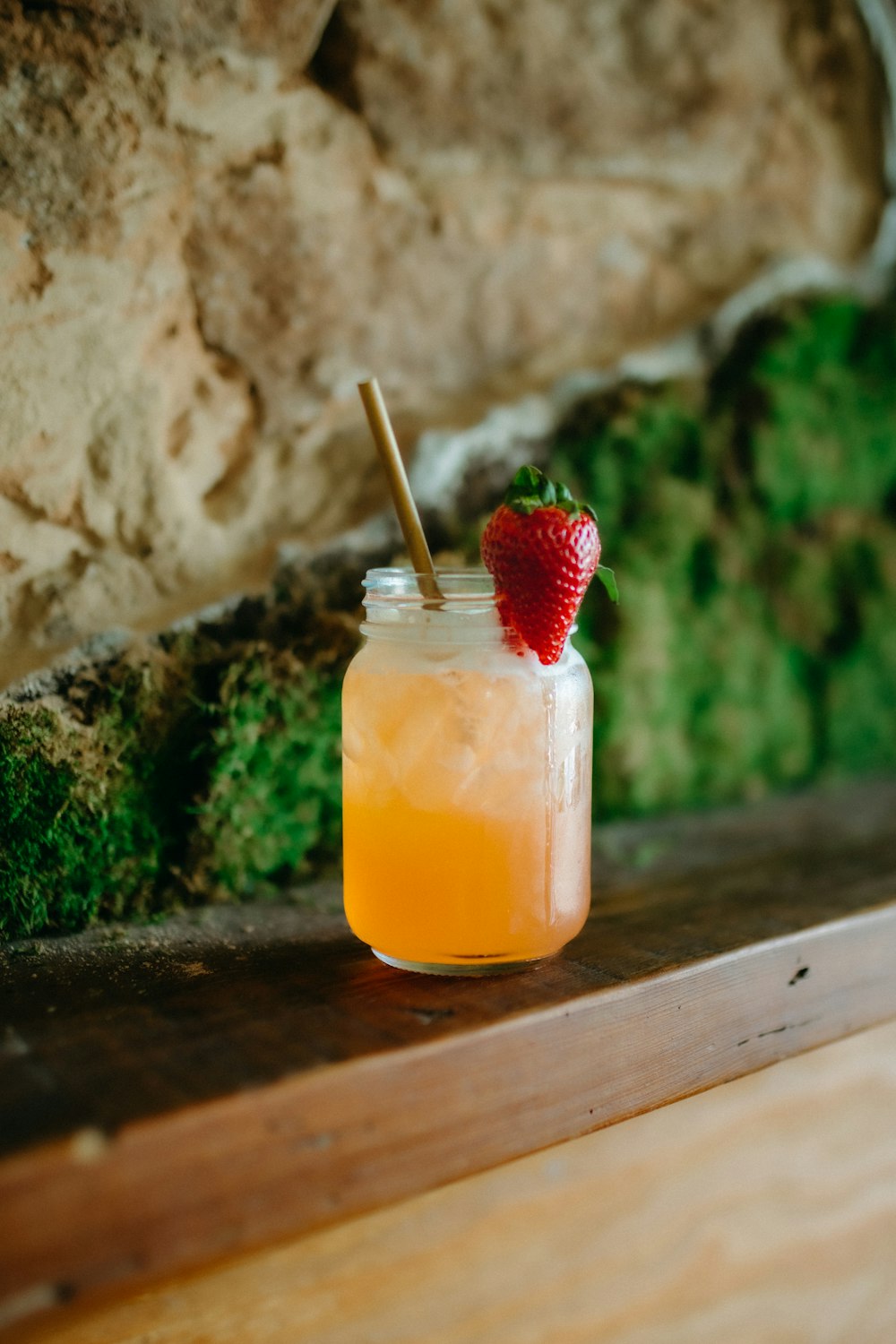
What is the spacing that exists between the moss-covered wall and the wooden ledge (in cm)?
9

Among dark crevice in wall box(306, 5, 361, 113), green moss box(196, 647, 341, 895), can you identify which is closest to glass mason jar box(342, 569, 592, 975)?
green moss box(196, 647, 341, 895)

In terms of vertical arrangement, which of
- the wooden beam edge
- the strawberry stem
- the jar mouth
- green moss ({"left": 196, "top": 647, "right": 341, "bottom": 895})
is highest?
the strawberry stem

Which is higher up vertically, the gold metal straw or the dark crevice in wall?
the dark crevice in wall

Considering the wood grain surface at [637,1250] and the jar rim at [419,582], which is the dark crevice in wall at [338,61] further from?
the wood grain surface at [637,1250]

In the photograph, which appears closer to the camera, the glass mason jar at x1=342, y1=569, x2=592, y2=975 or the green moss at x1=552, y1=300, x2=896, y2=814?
the glass mason jar at x1=342, y1=569, x2=592, y2=975

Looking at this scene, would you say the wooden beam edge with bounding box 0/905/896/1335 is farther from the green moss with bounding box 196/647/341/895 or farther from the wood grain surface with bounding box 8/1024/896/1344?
the green moss with bounding box 196/647/341/895

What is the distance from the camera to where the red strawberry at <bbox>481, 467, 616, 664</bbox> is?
2.63 ft

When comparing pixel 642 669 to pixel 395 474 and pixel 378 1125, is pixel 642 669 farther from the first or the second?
pixel 378 1125

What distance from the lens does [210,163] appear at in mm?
1020

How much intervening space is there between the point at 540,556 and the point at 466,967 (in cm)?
35

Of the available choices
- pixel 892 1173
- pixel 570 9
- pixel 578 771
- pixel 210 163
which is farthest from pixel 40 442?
pixel 892 1173

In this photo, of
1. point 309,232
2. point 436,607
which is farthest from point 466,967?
point 309,232

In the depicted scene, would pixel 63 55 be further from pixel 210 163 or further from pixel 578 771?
pixel 578 771

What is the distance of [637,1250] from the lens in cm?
107
